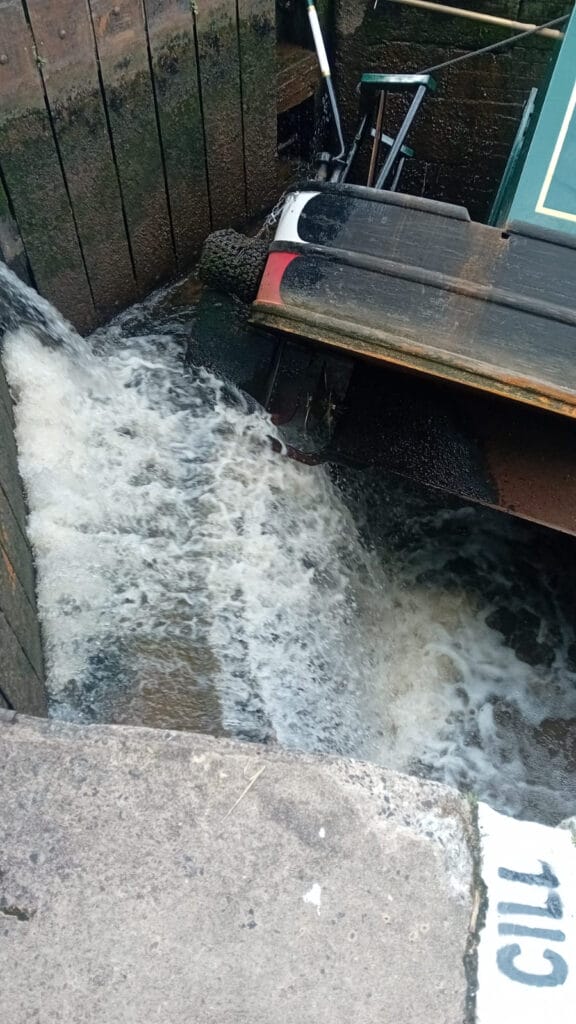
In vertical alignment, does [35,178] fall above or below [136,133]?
below

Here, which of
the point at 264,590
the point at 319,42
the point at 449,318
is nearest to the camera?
the point at 449,318

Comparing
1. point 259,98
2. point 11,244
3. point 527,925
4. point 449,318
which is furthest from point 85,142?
point 527,925

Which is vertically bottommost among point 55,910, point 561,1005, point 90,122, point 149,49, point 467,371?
point 55,910

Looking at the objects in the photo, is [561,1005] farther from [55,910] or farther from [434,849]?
[55,910]

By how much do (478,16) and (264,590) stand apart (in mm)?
3447

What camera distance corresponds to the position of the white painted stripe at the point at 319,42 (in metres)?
4.44

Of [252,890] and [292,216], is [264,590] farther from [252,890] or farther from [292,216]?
[252,890]

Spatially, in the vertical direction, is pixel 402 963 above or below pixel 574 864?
below

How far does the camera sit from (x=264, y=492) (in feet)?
11.3

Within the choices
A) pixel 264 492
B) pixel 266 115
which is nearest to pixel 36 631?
pixel 264 492

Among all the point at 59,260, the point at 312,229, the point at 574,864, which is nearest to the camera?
the point at 574,864

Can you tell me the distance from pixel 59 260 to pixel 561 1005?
3431 millimetres

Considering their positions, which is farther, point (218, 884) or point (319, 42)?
point (319, 42)

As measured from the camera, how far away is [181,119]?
397cm
